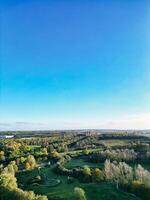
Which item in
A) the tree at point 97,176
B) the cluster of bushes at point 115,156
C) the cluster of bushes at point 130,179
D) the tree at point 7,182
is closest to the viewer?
the cluster of bushes at point 130,179

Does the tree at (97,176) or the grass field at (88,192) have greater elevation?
the tree at (97,176)

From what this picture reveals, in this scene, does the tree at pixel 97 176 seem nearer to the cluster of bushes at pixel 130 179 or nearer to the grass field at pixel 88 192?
the cluster of bushes at pixel 130 179

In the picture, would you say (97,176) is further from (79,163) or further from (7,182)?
(79,163)

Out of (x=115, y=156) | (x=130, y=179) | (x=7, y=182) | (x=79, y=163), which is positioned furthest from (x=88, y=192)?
(x=79, y=163)

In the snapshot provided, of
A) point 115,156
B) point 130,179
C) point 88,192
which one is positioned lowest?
point 88,192

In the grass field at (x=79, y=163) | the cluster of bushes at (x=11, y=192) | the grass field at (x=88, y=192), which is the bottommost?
the grass field at (x=88, y=192)

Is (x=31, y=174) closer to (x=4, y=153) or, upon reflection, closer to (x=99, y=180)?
(x=99, y=180)

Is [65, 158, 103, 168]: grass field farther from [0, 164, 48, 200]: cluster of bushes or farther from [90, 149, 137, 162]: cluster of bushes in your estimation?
[0, 164, 48, 200]: cluster of bushes

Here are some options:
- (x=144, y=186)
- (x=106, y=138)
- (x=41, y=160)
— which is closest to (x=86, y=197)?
(x=144, y=186)

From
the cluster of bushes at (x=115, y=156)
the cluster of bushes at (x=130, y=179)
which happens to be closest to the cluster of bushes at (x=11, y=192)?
the cluster of bushes at (x=130, y=179)

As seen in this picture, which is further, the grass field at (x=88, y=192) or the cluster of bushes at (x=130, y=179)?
the cluster of bushes at (x=130, y=179)

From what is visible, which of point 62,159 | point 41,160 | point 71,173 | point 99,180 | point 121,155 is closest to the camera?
point 99,180
